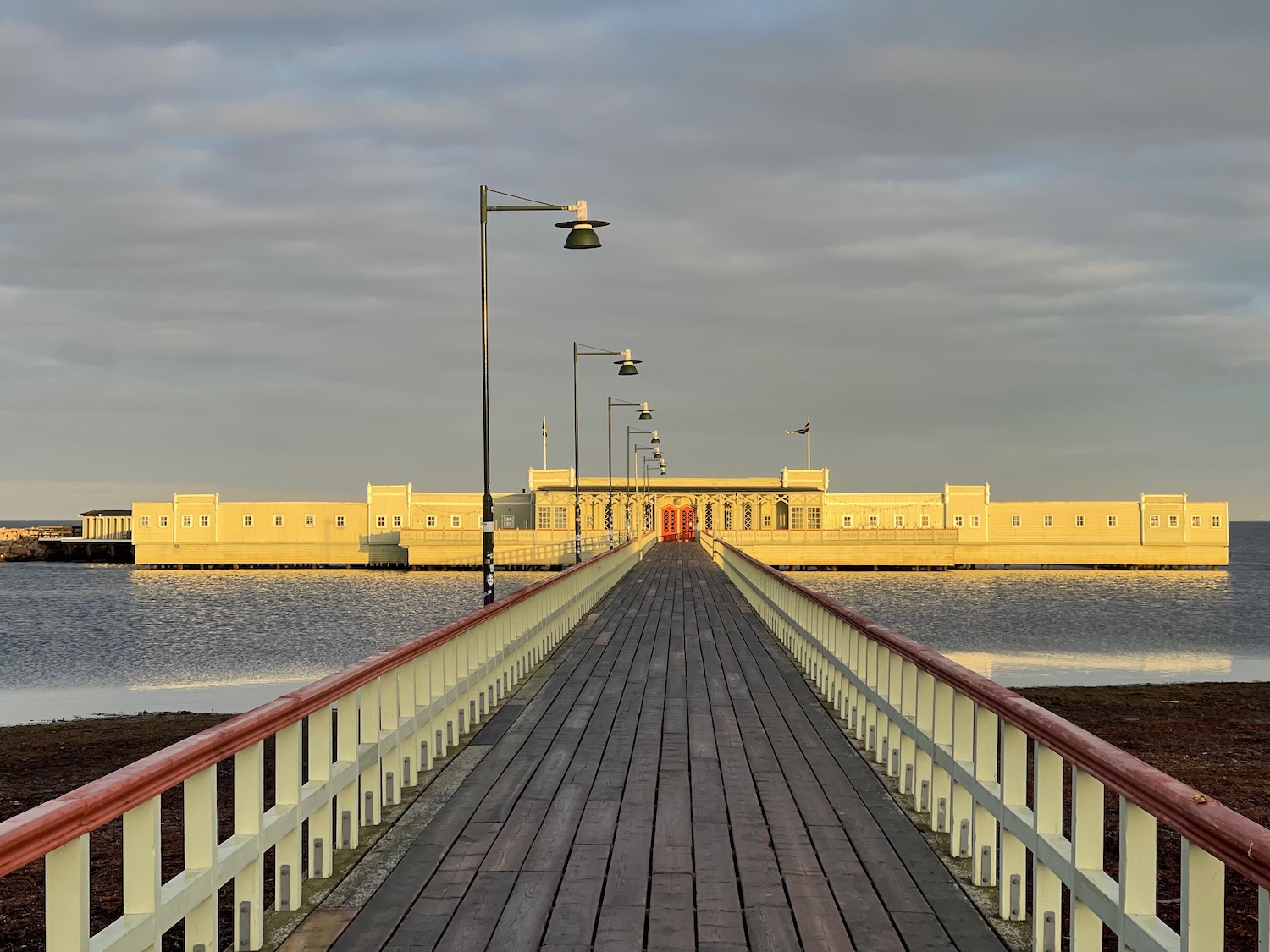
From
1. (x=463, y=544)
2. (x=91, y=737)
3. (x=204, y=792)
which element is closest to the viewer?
(x=204, y=792)

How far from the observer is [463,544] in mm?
87312

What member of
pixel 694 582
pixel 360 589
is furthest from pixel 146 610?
pixel 694 582

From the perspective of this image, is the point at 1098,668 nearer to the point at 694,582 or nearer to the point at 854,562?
the point at 694,582

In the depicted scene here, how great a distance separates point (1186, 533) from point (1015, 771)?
10937 centimetres

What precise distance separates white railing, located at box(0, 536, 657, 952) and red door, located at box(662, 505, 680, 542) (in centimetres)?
8665

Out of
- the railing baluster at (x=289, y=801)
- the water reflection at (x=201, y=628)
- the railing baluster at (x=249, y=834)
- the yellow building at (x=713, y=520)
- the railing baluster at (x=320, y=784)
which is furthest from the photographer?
the yellow building at (x=713, y=520)

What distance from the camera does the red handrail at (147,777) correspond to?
3371 mm

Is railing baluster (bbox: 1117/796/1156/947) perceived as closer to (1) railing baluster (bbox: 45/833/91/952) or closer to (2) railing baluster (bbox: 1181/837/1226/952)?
(2) railing baluster (bbox: 1181/837/1226/952)

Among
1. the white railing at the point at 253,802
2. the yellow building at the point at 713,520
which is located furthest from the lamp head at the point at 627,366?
the yellow building at the point at 713,520

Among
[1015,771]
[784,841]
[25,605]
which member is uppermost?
[1015,771]

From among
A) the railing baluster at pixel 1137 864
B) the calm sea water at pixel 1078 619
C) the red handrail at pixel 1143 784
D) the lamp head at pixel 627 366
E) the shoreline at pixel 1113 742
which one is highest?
the lamp head at pixel 627 366

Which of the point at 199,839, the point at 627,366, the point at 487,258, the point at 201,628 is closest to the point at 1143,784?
the point at 199,839

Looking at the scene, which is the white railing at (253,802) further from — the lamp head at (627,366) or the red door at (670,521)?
the red door at (670,521)

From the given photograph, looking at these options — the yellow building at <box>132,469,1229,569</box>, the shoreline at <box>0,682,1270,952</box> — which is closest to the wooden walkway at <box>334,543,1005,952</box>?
the shoreline at <box>0,682,1270,952</box>
